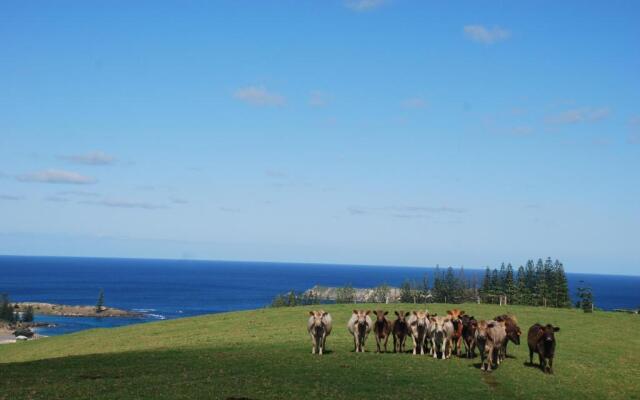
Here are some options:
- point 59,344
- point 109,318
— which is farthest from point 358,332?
point 109,318

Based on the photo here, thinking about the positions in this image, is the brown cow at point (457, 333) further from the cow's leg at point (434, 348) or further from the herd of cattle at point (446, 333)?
the cow's leg at point (434, 348)

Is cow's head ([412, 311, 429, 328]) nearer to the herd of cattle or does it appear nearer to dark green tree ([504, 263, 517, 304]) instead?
the herd of cattle

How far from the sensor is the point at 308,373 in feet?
79.9

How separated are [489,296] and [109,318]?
120058 mm

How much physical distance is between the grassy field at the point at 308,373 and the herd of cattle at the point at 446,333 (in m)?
0.83

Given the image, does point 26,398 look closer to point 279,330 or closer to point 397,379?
point 397,379

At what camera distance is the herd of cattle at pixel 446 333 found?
28.0 metres

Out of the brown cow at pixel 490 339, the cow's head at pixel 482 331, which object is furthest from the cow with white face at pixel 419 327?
the brown cow at pixel 490 339

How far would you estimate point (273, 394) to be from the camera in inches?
798

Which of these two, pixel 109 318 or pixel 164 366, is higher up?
pixel 164 366

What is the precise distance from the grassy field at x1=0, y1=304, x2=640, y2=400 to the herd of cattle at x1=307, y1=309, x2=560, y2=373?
32.8 inches

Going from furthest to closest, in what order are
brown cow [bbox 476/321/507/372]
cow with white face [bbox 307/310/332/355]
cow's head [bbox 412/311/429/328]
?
cow's head [bbox 412/311/429/328], cow with white face [bbox 307/310/332/355], brown cow [bbox 476/321/507/372]

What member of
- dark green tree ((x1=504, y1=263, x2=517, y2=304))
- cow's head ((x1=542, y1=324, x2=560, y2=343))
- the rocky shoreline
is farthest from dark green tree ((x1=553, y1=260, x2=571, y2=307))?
the rocky shoreline

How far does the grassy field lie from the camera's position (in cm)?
2109
